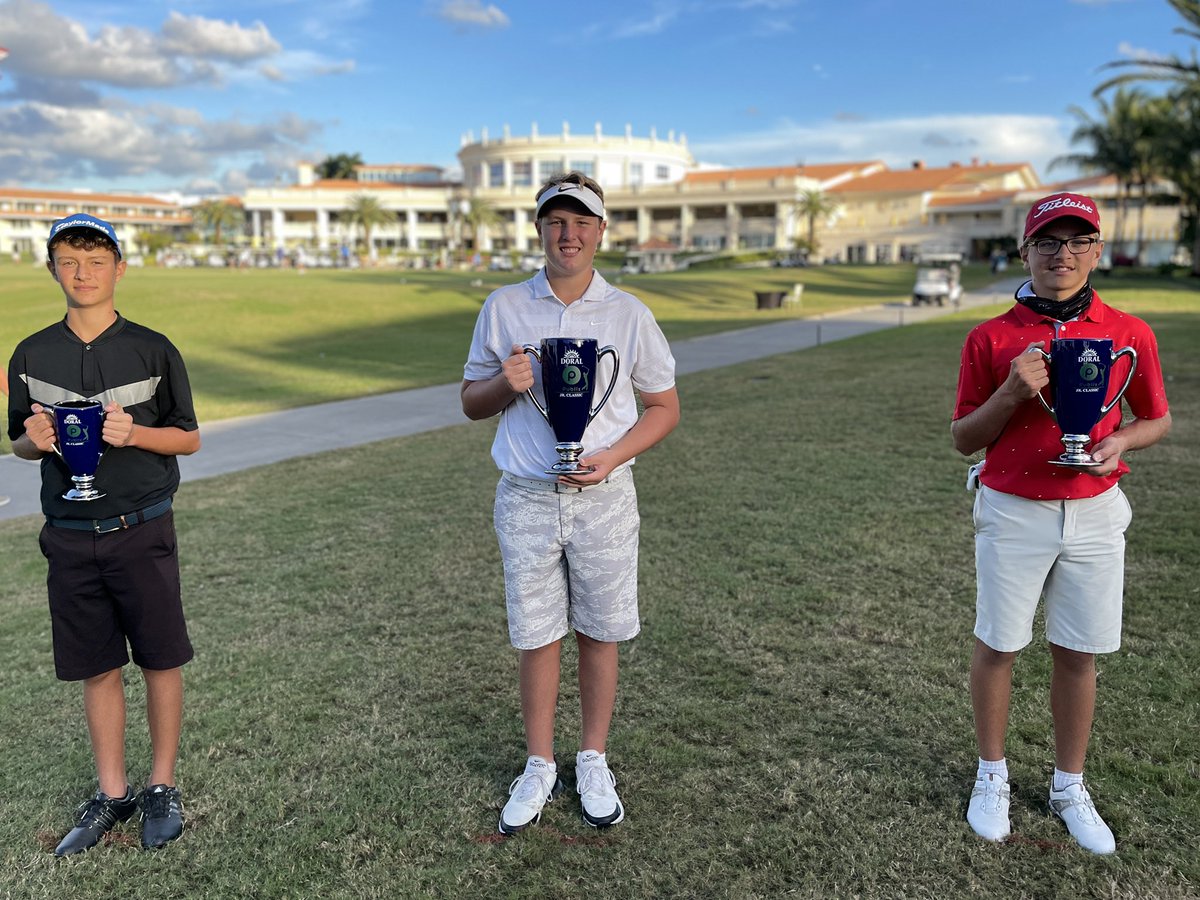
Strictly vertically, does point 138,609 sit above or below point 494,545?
above

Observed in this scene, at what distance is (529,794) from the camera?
3045 millimetres

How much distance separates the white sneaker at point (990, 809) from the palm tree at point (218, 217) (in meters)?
115

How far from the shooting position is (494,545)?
595 cm

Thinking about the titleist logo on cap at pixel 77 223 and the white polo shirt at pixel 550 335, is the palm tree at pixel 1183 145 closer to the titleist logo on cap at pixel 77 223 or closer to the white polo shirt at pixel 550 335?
the white polo shirt at pixel 550 335

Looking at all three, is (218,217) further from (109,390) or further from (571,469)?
(571,469)

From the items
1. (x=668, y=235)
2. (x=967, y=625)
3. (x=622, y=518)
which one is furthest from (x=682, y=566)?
(x=668, y=235)

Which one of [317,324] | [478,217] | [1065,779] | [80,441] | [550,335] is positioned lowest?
[1065,779]

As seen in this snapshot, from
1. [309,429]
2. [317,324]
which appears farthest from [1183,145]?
[309,429]

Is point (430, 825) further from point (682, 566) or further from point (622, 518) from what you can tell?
point (682, 566)

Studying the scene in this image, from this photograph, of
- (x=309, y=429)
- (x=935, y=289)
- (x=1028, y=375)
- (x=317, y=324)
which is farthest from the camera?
(x=935, y=289)

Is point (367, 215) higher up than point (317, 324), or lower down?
higher up

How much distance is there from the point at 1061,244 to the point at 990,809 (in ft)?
5.69

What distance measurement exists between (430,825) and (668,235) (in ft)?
352

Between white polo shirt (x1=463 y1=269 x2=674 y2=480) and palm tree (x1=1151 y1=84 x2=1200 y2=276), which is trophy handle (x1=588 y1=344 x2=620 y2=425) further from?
palm tree (x1=1151 y1=84 x2=1200 y2=276)
